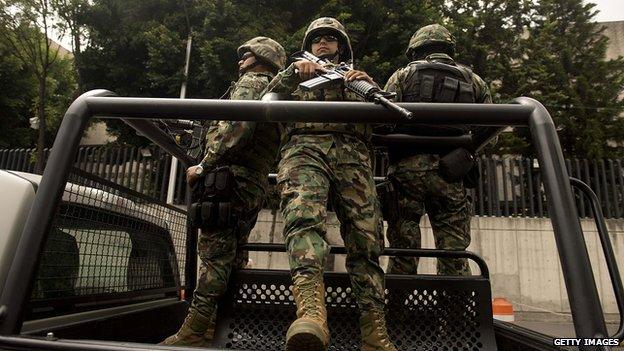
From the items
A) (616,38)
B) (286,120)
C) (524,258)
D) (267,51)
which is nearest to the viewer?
(286,120)

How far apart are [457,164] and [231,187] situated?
130 centimetres

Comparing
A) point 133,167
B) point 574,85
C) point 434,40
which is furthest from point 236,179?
Result: point 574,85

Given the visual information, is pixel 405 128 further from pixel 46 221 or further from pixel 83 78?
pixel 83 78

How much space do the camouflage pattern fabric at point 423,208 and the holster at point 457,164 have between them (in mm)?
82

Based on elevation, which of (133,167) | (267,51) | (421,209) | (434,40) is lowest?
(421,209)

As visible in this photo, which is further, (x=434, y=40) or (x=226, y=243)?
(x=434, y=40)

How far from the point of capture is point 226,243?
7.92 feet

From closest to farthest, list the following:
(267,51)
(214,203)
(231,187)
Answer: (214,203) < (231,187) < (267,51)

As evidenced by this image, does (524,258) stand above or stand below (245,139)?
above

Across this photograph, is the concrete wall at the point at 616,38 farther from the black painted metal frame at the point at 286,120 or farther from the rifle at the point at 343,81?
the black painted metal frame at the point at 286,120

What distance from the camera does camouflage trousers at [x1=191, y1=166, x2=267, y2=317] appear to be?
2.19 metres

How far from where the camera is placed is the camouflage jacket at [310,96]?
203 cm

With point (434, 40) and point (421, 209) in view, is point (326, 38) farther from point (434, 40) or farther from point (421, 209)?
point (421, 209)

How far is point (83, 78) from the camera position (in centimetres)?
1164
